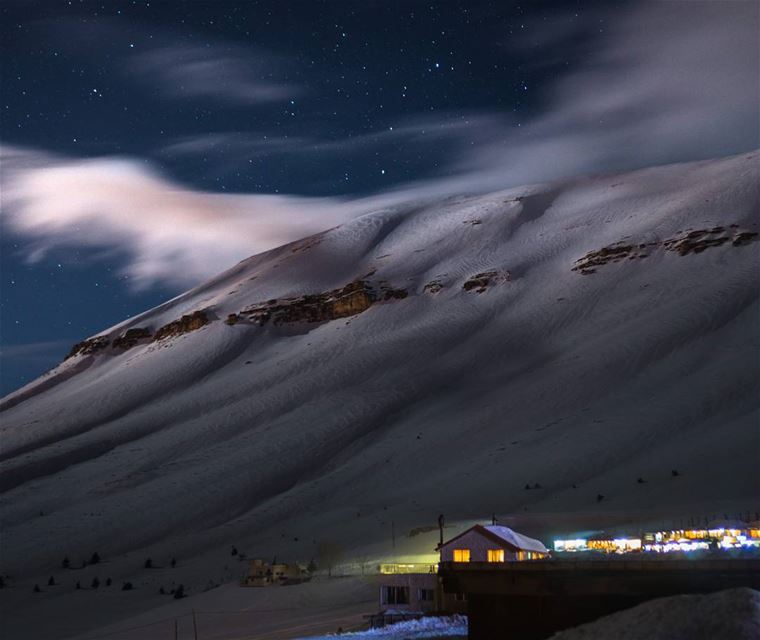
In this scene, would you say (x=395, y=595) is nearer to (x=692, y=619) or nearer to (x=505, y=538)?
(x=505, y=538)

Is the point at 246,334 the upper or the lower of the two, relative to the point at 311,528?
upper

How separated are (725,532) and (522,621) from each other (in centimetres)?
2060

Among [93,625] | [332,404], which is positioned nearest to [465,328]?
[332,404]

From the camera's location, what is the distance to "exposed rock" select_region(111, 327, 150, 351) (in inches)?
5782

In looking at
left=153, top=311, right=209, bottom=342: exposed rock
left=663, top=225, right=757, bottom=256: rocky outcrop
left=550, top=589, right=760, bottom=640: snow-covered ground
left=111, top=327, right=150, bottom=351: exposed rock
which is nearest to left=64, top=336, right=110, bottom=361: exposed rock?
left=111, top=327, right=150, bottom=351: exposed rock

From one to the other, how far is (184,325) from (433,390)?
61.0 metres

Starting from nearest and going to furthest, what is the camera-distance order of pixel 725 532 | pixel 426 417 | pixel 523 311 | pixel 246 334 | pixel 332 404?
pixel 725 532
pixel 426 417
pixel 332 404
pixel 523 311
pixel 246 334

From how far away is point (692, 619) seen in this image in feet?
46.5

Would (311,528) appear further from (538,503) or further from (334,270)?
(334,270)

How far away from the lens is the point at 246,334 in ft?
409

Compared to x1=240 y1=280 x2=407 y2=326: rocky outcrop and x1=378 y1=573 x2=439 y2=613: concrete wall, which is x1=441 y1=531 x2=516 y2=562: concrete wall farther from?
x1=240 y1=280 x2=407 y2=326: rocky outcrop

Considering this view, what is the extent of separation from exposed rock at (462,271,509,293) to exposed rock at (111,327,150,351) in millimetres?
54731

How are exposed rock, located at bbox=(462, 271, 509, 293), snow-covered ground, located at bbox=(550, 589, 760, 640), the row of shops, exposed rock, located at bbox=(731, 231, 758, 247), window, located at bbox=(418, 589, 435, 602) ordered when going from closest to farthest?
1. snow-covered ground, located at bbox=(550, 589, 760, 640)
2. window, located at bbox=(418, 589, 435, 602)
3. the row of shops
4. exposed rock, located at bbox=(731, 231, 758, 247)
5. exposed rock, located at bbox=(462, 271, 509, 293)

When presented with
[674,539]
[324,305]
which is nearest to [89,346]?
[324,305]
